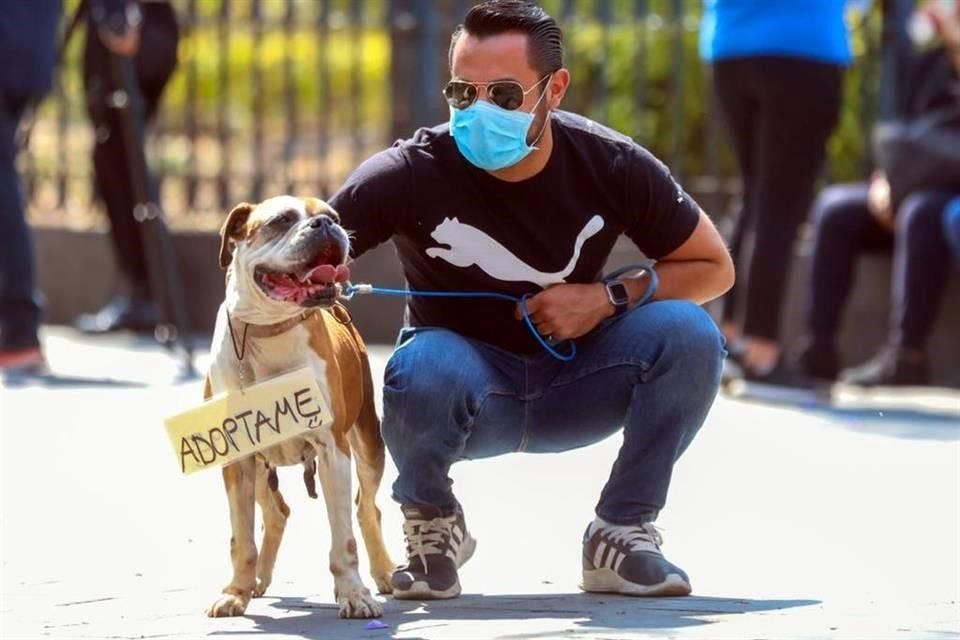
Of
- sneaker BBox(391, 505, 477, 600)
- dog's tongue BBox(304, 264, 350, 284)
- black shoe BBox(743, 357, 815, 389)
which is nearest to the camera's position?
dog's tongue BBox(304, 264, 350, 284)

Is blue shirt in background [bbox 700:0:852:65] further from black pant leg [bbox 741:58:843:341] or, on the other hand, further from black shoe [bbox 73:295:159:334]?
black shoe [bbox 73:295:159:334]

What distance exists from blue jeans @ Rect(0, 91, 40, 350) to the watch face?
3.90m

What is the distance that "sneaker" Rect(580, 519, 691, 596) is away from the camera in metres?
5.32

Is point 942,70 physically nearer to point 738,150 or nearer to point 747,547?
point 738,150

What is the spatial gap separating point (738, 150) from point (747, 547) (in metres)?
3.24

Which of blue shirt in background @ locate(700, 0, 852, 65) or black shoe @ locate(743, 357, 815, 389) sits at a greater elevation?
blue shirt in background @ locate(700, 0, 852, 65)

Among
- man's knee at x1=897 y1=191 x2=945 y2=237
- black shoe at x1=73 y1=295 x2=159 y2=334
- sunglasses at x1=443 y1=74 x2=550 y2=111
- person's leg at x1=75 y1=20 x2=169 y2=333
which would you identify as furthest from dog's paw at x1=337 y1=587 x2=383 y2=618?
black shoe at x1=73 y1=295 x2=159 y2=334

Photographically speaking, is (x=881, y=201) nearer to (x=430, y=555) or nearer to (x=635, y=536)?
(x=635, y=536)

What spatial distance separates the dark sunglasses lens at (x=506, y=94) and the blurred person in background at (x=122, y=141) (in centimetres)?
474

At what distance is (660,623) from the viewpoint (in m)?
4.94

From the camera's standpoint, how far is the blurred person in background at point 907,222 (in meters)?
9.20

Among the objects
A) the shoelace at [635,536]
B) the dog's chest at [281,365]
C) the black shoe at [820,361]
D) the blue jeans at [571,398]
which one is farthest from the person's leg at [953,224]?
the dog's chest at [281,365]

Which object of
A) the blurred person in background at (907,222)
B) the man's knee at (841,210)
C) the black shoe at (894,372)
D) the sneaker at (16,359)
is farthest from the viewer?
the man's knee at (841,210)

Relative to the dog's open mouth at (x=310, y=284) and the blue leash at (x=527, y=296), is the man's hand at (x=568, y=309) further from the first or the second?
the dog's open mouth at (x=310, y=284)
